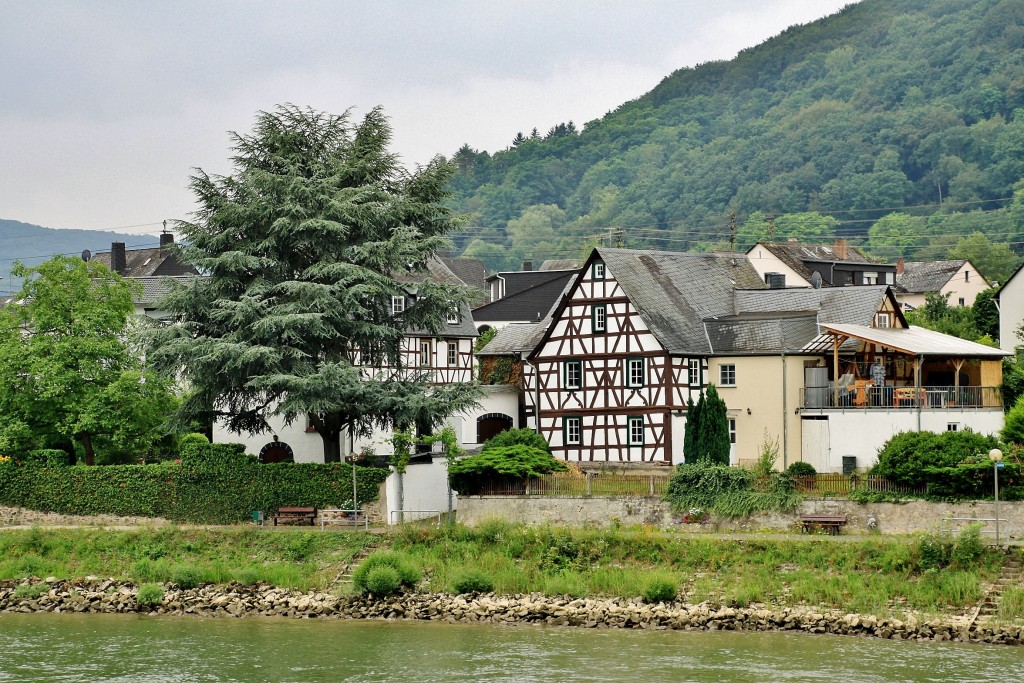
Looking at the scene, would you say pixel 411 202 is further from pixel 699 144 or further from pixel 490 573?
pixel 699 144

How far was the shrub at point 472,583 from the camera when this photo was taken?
40969 millimetres

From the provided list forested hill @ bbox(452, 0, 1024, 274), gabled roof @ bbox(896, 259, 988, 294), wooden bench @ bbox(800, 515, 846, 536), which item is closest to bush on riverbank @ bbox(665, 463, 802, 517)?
wooden bench @ bbox(800, 515, 846, 536)

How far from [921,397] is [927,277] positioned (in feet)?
180

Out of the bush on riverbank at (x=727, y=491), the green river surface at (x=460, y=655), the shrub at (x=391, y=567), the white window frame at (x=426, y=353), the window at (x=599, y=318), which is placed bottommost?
the green river surface at (x=460, y=655)

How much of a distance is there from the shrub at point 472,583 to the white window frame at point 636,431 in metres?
14.8

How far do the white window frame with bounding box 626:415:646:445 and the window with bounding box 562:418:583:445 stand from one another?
185 cm

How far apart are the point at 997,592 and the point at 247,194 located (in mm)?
25625

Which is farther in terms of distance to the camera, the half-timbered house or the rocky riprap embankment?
the half-timbered house

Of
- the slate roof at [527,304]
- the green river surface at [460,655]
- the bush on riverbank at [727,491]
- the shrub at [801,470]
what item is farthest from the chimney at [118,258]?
the shrub at [801,470]

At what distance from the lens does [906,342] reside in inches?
2044

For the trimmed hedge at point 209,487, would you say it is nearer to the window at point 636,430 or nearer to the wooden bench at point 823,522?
the window at point 636,430

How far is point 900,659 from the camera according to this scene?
3353 cm

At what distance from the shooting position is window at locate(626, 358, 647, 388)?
55188 millimetres

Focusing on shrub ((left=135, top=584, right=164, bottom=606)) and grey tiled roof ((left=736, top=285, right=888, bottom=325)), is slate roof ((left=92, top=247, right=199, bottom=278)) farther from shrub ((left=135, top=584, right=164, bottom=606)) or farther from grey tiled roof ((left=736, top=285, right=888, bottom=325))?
shrub ((left=135, top=584, right=164, bottom=606))
